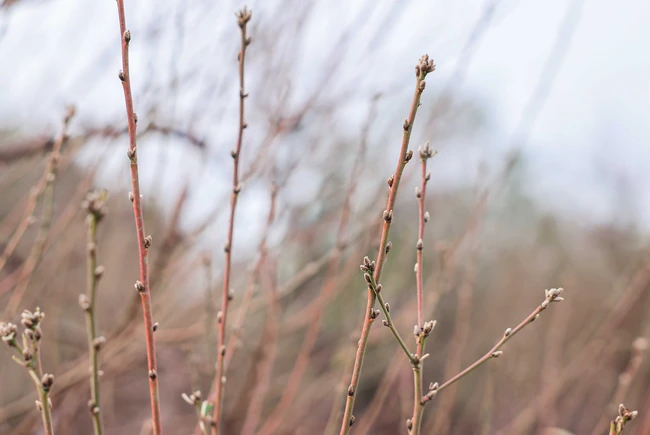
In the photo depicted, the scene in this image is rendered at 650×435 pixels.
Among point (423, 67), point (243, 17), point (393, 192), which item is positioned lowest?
point (393, 192)

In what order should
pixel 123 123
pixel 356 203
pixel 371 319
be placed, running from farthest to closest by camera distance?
1. pixel 356 203
2. pixel 123 123
3. pixel 371 319

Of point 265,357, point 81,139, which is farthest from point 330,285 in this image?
point 81,139

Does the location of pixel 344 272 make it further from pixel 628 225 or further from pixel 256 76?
pixel 628 225

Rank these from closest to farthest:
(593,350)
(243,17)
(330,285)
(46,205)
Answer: (243,17)
(46,205)
(330,285)
(593,350)

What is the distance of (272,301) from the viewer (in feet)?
5.94

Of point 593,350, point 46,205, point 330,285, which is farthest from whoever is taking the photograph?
point 593,350

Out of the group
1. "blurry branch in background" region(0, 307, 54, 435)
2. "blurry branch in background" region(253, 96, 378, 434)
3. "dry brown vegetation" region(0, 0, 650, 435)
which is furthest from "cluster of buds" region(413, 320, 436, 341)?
"blurry branch in background" region(253, 96, 378, 434)

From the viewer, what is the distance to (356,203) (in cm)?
257

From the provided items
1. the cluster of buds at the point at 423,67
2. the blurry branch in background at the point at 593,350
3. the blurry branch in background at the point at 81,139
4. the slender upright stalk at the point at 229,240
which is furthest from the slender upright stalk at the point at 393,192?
the blurry branch in background at the point at 593,350

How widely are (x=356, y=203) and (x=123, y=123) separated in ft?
3.93

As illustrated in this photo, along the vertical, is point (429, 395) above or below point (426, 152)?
below

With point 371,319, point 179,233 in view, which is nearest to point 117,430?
point 179,233

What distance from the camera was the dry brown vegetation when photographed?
0.80m

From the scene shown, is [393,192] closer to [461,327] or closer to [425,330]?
[425,330]
